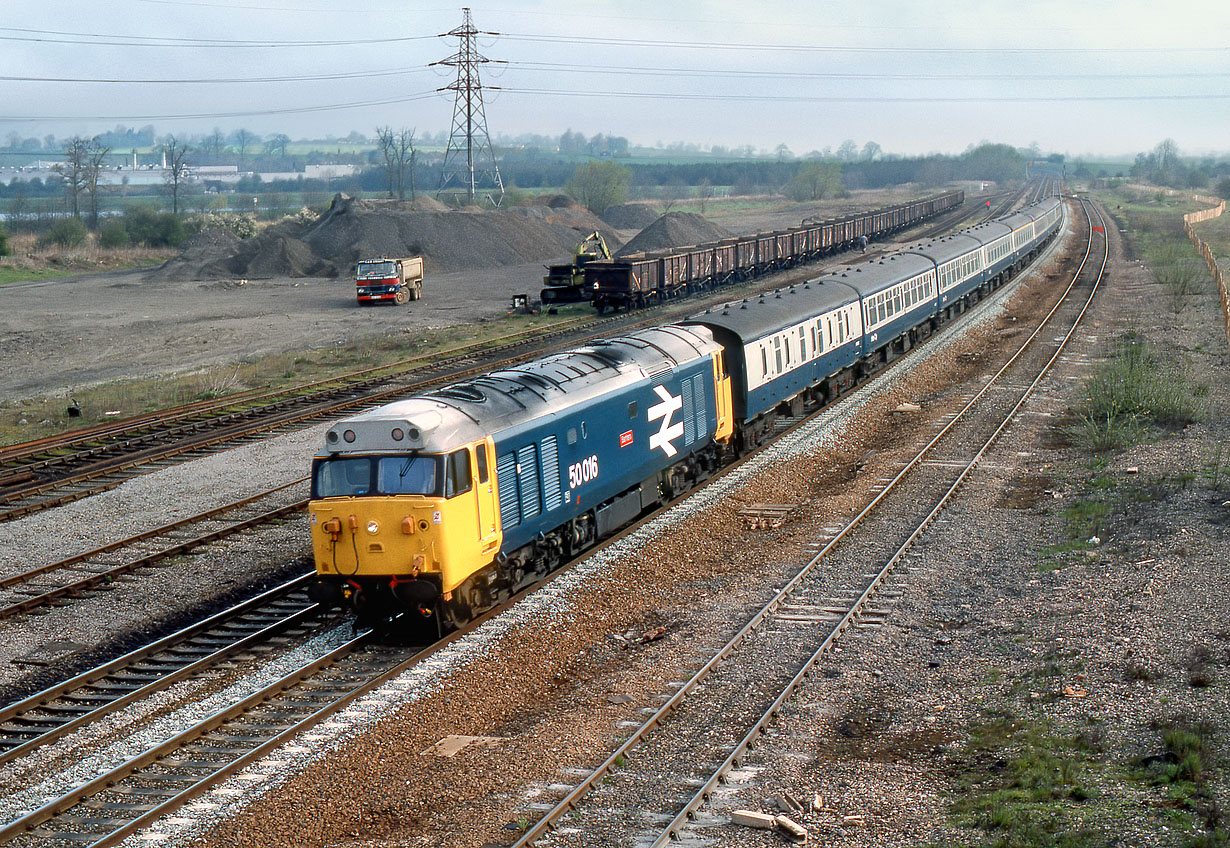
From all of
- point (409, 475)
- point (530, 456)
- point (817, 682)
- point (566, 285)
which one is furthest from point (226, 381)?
point (817, 682)

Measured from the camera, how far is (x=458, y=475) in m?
14.2

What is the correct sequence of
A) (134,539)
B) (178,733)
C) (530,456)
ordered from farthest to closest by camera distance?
(134,539) → (530,456) → (178,733)

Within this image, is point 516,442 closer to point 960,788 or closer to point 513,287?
point 960,788

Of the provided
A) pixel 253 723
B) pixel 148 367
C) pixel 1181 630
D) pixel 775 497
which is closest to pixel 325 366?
pixel 148 367

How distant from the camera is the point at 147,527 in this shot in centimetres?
2111

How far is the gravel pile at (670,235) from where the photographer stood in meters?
83.1

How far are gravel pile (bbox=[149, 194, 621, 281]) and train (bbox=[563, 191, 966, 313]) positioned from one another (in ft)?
67.1

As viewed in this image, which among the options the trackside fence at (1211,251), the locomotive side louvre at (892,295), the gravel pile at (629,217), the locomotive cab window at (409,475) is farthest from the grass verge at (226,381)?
Answer: the gravel pile at (629,217)

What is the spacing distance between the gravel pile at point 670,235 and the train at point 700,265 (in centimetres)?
846

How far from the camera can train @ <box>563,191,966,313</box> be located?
5419cm

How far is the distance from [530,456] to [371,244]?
66.9 meters

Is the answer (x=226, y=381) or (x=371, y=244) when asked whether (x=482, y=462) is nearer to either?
(x=226, y=381)

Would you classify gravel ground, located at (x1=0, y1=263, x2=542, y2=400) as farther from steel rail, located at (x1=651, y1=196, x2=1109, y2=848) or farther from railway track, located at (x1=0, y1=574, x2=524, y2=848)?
steel rail, located at (x1=651, y1=196, x2=1109, y2=848)

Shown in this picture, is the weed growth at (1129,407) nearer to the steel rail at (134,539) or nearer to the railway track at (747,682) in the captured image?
the railway track at (747,682)
